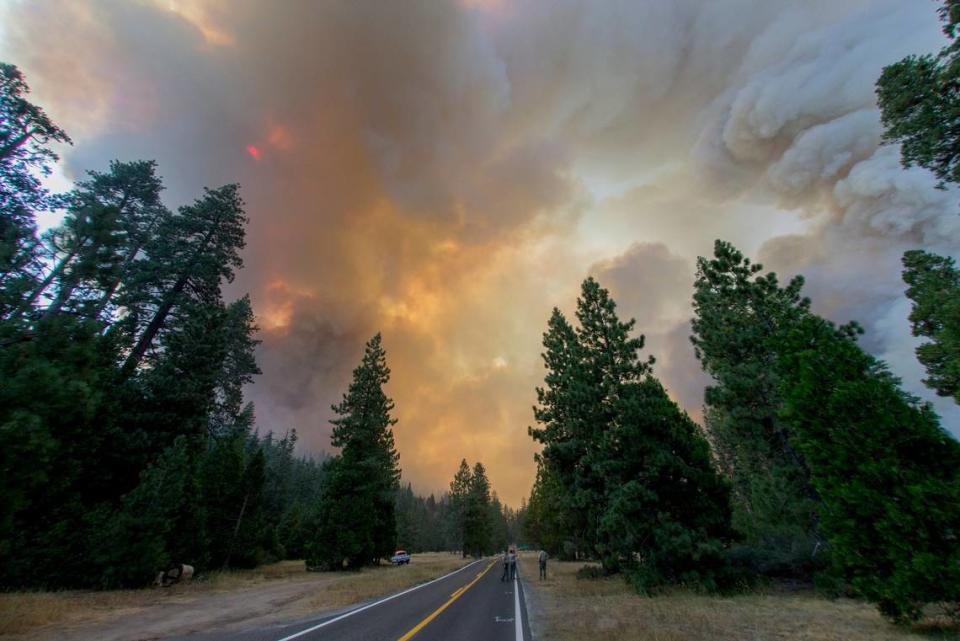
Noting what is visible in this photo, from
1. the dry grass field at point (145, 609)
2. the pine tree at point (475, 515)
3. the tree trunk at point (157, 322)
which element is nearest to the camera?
the dry grass field at point (145, 609)

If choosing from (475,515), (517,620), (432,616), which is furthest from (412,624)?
(475,515)

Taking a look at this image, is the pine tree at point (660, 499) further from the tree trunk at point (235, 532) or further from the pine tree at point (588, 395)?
the tree trunk at point (235, 532)

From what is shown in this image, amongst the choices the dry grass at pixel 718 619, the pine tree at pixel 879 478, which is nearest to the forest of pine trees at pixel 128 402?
the dry grass at pixel 718 619

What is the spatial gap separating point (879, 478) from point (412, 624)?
1300cm

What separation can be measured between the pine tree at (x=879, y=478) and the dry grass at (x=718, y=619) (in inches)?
44.5

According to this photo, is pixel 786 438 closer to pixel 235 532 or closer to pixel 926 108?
pixel 926 108

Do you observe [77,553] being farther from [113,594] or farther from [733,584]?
[733,584]

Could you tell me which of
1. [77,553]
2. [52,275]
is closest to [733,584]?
[77,553]

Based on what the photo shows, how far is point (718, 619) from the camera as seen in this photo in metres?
11.4

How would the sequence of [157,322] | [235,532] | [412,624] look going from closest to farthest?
1. [412,624]
2. [157,322]
3. [235,532]

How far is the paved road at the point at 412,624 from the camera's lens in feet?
29.6

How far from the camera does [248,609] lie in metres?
14.3

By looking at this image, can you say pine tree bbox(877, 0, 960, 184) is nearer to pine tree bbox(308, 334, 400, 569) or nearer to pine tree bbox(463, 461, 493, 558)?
pine tree bbox(308, 334, 400, 569)

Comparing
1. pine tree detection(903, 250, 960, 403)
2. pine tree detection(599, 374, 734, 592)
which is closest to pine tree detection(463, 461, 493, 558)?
pine tree detection(599, 374, 734, 592)
